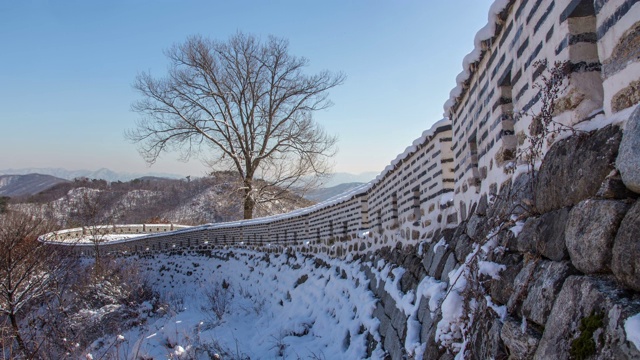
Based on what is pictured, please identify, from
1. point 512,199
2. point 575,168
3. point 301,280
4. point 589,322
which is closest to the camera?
point 589,322

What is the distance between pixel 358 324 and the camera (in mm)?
5492

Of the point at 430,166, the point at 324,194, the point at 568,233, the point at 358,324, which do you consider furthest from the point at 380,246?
the point at 324,194

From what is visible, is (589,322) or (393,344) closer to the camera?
(589,322)

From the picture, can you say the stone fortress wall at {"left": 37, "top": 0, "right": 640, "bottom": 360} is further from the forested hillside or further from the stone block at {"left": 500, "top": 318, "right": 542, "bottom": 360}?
the forested hillside

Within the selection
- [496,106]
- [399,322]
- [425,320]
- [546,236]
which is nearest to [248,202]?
[399,322]

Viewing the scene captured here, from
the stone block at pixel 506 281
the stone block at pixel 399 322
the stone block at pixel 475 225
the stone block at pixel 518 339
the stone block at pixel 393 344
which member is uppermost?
the stone block at pixel 475 225

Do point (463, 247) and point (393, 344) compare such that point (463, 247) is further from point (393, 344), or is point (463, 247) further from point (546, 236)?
point (393, 344)

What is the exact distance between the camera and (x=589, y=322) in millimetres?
1460

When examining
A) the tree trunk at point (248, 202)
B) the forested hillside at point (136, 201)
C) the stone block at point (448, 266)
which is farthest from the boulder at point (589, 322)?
the forested hillside at point (136, 201)

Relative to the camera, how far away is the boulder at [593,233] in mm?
1497

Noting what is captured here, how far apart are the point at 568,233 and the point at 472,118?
2.13 meters

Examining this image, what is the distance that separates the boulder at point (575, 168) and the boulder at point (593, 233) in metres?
0.09

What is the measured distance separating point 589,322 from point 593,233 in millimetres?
292

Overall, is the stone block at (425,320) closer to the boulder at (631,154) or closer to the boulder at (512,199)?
the boulder at (512,199)
